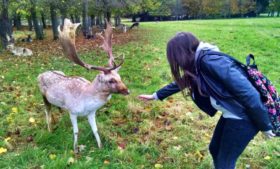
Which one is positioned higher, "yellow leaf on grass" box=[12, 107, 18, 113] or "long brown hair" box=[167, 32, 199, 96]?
"long brown hair" box=[167, 32, 199, 96]

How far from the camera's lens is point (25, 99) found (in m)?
6.78

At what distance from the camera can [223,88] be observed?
2.92 m

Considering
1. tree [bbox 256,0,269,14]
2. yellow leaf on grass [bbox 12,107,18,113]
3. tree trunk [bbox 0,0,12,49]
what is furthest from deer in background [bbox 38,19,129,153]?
tree [bbox 256,0,269,14]

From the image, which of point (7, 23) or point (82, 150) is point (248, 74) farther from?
point (7, 23)

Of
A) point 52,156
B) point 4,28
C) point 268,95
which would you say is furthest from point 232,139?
point 4,28

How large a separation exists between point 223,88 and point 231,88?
0.11m

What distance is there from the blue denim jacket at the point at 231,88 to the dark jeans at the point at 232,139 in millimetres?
90

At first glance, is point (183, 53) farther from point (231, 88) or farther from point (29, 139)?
point (29, 139)

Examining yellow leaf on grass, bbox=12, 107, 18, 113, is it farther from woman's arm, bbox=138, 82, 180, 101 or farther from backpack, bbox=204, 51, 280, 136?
backpack, bbox=204, 51, 280, 136

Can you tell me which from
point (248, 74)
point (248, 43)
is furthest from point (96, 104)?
point (248, 43)

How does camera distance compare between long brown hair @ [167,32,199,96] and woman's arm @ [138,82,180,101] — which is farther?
woman's arm @ [138,82,180,101]

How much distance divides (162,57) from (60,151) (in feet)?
26.2

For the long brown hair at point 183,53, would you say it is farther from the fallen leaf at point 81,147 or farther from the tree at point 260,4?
the tree at point 260,4

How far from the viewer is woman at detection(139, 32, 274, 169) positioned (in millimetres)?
2805
